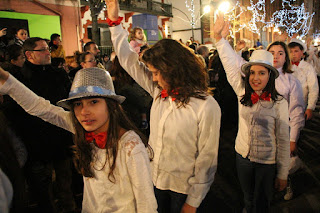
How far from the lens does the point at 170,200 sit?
7.38ft

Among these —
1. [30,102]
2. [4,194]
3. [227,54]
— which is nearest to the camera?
[4,194]

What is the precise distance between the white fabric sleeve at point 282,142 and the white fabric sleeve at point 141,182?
1702 mm

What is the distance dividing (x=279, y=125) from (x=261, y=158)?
0.40 metres

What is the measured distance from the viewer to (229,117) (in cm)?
778

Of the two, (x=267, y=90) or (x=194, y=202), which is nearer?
(x=194, y=202)

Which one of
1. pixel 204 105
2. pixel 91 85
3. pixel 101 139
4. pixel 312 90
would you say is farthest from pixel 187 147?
pixel 312 90

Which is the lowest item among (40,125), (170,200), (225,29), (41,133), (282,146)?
(170,200)

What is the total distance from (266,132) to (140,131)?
1549 millimetres

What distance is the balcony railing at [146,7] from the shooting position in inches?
804

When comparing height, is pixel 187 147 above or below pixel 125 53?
below

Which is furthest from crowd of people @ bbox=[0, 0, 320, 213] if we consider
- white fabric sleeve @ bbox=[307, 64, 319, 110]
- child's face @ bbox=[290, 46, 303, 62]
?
child's face @ bbox=[290, 46, 303, 62]

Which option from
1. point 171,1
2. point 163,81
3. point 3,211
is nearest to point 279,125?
point 163,81

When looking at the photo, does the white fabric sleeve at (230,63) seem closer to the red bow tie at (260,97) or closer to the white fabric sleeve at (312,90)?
the red bow tie at (260,97)

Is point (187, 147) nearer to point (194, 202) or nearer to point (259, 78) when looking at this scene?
point (194, 202)
